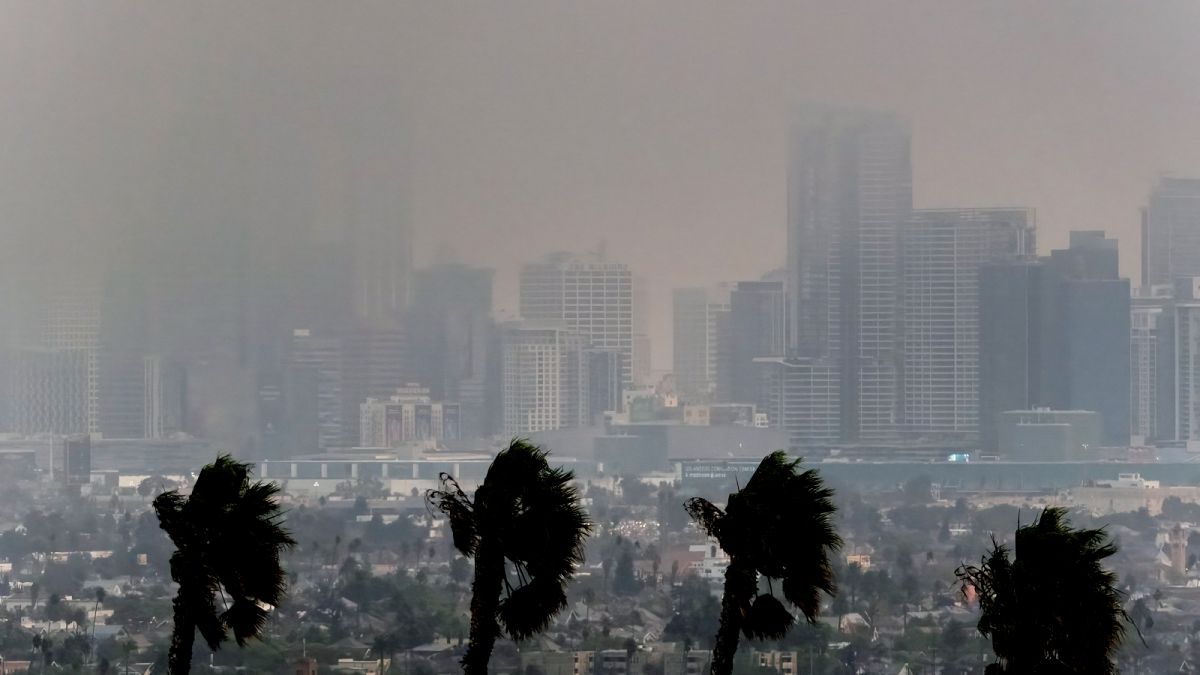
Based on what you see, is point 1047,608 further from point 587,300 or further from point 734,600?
point 587,300

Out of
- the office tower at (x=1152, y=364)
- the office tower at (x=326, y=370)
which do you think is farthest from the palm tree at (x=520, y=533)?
the office tower at (x=1152, y=364)

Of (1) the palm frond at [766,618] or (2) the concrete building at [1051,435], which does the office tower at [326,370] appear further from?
(1) the palm frond at [766,618]

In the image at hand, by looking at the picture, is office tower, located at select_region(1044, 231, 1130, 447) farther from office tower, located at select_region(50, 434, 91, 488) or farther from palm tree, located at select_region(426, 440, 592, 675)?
palm tree, located at select_region(426, 440, 592, 675)

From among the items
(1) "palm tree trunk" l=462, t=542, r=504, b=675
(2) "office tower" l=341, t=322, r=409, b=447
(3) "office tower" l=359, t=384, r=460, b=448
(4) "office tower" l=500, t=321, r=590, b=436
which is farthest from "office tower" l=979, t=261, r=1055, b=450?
(1) "palm tree trunk" l=462, t=542, r=504, b=675

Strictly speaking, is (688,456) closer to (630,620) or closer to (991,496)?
(991,496)

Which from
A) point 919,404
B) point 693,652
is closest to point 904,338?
point 919,404

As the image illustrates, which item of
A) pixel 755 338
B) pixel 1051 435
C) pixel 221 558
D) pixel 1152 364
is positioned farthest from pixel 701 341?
pixel 221 558

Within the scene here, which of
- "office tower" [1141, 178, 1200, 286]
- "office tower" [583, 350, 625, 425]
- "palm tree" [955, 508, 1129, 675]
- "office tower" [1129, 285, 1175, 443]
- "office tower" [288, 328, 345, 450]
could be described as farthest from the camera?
"office tower" [288, 328, 345, 450]
